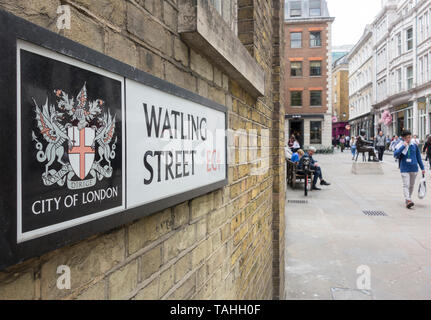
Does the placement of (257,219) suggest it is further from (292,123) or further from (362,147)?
(292,123)

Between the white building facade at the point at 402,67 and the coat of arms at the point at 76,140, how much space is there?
31545 millimetres

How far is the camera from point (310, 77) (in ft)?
121

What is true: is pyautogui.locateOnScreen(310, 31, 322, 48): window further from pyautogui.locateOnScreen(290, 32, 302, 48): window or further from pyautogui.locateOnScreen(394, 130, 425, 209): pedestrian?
pyautogui.locateOnScreen(394, 130, 425, 209): pedestrian

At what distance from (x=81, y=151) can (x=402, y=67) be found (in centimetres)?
3877

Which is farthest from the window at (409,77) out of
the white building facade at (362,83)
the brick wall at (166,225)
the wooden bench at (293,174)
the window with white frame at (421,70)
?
the brick wall at (166,225)

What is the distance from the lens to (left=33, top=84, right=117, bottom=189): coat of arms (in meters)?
A: 0.74

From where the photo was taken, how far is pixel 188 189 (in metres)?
1.43

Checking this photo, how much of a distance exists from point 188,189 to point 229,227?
774mm

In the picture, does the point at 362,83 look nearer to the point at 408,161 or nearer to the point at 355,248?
the point at 408,161

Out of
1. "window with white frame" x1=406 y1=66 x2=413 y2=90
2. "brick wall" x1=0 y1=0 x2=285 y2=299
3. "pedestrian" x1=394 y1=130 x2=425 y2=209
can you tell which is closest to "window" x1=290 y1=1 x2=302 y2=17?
"window with white frame" x1=406 y1=66 x2=413 y2=90

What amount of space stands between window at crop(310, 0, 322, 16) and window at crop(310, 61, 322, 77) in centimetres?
550

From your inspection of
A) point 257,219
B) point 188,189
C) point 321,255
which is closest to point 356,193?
point 321,255

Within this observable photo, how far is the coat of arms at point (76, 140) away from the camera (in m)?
0.74

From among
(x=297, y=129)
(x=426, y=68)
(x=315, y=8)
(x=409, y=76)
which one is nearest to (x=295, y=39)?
(x=315, y=8)
